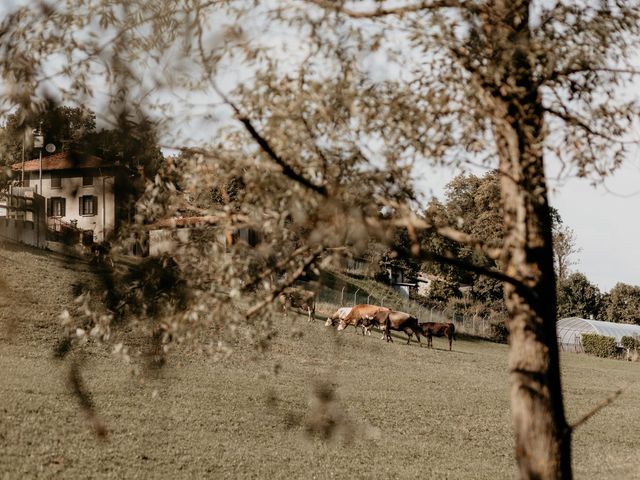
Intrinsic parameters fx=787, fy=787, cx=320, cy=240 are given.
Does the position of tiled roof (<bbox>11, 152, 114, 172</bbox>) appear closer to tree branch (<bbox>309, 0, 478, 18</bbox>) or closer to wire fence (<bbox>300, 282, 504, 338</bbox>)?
tree branch (<bbox>309, 0, 478, 18</bbox>)

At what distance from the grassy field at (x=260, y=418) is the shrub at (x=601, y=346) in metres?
25.7

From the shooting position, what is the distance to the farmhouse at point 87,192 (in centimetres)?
551

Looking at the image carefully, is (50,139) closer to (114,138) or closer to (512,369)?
(114,138)

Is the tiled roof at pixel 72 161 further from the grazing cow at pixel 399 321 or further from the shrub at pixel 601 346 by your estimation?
the shrub at pixel 601 346

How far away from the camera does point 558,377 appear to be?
15.1 feet

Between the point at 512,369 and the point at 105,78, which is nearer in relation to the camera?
the point at 512,369

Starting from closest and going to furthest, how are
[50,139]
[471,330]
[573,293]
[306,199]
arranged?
[306,199], [50,139], [471,330], [573,293]

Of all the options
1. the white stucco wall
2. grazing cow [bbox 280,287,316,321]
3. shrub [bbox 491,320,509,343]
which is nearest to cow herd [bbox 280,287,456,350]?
shrub [bbox 491,320,509,343]

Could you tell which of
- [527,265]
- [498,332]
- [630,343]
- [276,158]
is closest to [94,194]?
[276,158]

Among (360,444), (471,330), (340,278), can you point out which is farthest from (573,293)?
(340,278)

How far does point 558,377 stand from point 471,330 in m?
44.9

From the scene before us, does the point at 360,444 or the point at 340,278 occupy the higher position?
the point at 340,278

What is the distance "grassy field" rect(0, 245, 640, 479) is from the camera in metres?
10.8

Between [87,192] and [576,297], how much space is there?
6825 cm
